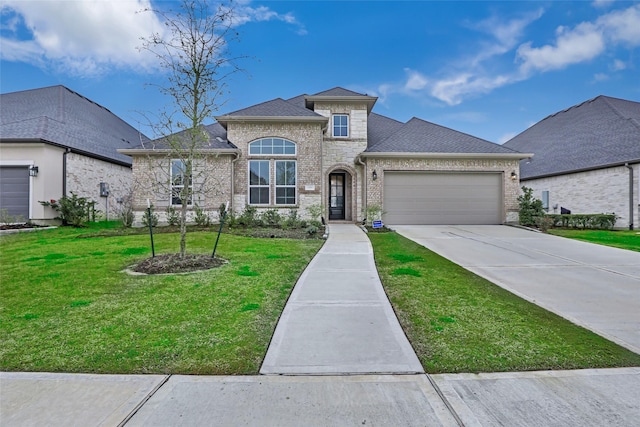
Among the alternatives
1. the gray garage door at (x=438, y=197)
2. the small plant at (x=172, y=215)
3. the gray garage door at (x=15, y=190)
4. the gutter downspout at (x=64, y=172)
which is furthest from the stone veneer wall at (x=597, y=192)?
the gray garage door at (x=15, y=190)

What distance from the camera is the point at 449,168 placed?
1464 centimetres

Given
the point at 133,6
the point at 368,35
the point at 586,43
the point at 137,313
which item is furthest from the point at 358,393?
the point at 586,43

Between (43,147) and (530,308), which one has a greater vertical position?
(43,147)

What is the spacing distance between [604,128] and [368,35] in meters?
13.7

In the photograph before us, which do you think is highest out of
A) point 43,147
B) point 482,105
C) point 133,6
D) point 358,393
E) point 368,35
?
point 368,35

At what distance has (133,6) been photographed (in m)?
7.02

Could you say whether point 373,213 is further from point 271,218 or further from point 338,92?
point 338,92

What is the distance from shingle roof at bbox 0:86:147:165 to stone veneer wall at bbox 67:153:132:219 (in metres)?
0.49

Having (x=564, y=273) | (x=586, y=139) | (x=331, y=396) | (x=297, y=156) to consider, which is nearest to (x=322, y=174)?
(x=297, y=156)

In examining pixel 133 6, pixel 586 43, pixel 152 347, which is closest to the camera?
pixel 152 347

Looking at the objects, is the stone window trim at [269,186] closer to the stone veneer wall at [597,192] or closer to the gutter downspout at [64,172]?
the gutter downspout at [64,172]

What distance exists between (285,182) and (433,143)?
23.9 feet

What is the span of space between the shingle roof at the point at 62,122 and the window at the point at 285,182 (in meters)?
7.47

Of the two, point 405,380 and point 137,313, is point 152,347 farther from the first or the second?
point 405,380
